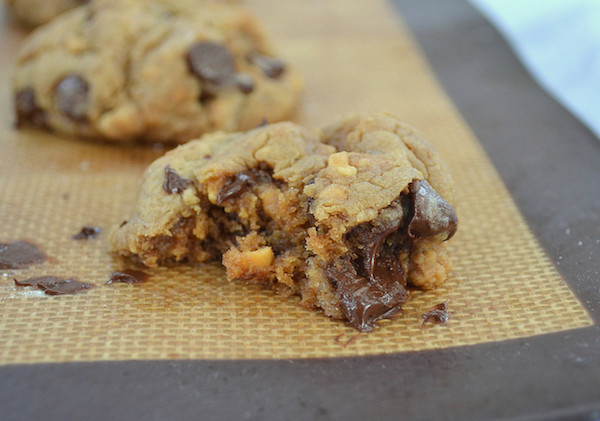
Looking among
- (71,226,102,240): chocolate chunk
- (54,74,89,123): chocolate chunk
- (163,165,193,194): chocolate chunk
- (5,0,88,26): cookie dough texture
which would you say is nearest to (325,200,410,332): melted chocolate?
(163,165,193,194): chocolate chunk

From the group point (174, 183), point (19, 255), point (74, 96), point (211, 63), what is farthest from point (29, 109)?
point (174, 183)

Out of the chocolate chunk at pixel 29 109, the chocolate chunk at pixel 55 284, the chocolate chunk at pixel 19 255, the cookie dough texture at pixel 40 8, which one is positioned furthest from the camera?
the cookie dough texture at pixel 40 8

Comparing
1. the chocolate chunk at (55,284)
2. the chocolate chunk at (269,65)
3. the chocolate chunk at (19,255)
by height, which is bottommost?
the chocolate chunk at (19,255)

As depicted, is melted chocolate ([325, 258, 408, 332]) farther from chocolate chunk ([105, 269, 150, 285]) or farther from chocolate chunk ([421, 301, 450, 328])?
chocolate chunk ([105, 269, 150, 285])

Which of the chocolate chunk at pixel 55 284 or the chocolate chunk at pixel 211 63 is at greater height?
the chocolate chunk at pixel 211 63

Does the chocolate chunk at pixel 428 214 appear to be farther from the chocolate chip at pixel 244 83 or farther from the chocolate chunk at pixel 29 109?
the chocolate chunk at pixel 29 109

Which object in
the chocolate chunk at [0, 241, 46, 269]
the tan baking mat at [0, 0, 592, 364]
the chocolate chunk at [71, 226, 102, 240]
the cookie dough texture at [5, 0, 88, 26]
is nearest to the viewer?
the tan baking mat at [0, 0, 592, 364]

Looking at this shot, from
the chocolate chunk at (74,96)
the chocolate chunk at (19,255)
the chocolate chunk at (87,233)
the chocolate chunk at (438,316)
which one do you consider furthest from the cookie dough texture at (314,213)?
the chocolate chunk at (74,96)
